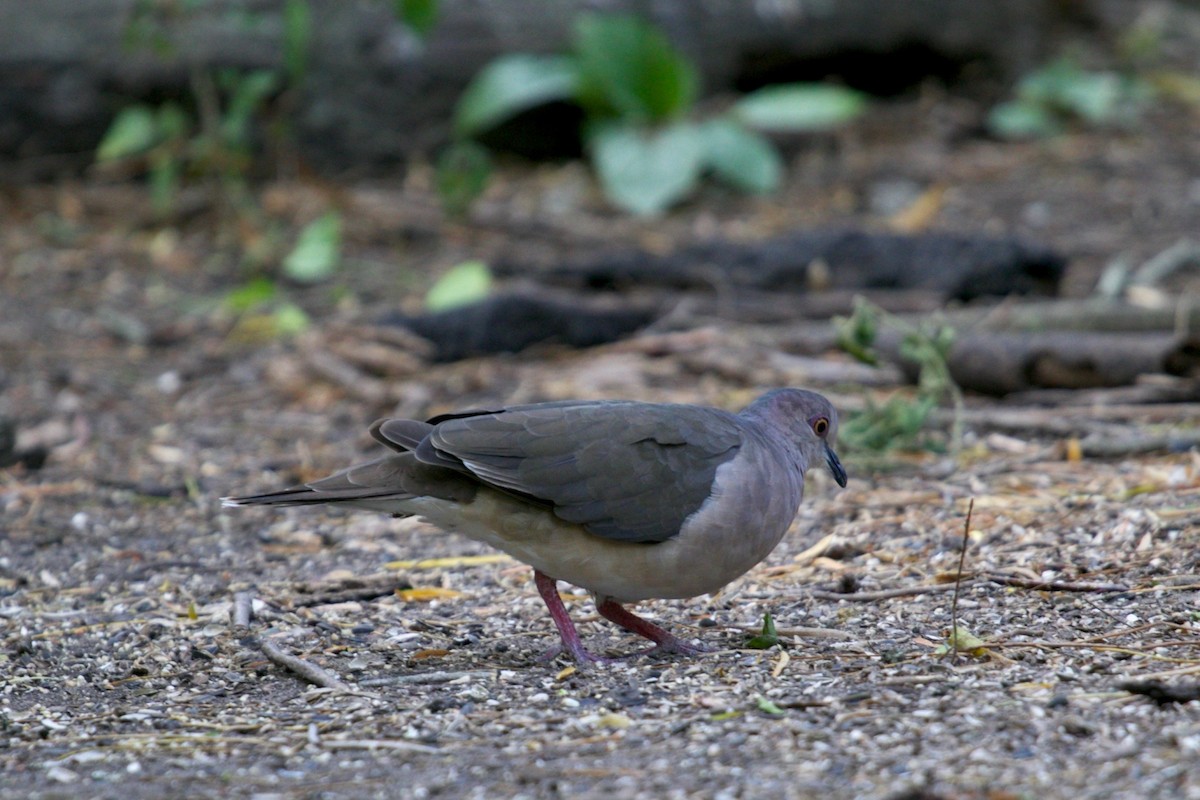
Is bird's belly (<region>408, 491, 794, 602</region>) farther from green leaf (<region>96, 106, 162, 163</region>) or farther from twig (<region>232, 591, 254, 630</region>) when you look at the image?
green leaf (<region>96, 106, 162, 163</region>)

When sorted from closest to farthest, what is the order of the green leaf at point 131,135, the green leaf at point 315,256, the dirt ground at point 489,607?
the dirt ground at point 489,607
the green leaf at point 315,256
the green leaf at point 131,135

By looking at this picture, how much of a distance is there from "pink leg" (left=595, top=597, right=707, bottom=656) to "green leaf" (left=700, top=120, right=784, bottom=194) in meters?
6.34

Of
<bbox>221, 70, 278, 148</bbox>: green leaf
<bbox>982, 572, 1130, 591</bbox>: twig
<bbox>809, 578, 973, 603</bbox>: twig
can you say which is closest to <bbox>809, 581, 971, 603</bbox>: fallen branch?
Result: <bbox>809, 578, 973, 603</bbox>: twig

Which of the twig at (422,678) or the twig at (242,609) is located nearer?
the twig at (422,678)

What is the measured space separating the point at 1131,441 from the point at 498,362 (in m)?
3.30

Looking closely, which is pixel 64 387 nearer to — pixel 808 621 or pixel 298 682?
pixel 298 682

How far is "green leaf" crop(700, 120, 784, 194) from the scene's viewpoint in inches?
397

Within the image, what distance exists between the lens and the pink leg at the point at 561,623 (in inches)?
157

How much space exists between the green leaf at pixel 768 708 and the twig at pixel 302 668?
1.08 meters

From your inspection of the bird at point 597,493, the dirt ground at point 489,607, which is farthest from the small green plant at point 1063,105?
the bird at point 597,493

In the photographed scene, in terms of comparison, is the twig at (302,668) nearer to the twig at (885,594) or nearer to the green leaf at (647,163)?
the twig at (885,594)

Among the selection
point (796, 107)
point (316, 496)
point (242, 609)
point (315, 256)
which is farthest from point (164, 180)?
point (316, 496)

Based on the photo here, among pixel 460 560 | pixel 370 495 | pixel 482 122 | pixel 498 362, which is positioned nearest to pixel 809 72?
pixel 482 122

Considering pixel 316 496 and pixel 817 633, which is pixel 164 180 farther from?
pixel 817 633
